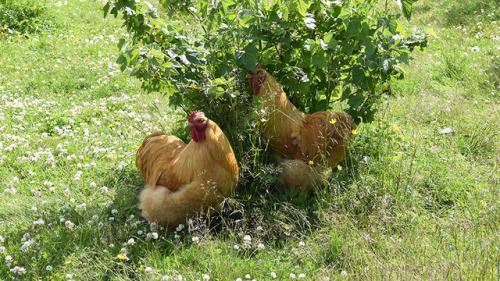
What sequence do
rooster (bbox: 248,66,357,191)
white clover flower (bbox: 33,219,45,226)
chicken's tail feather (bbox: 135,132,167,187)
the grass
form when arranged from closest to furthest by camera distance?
1. the grass
2. white clover flower (bbox: 33,219,45,226)
3. chicken's tail feather (bbox: 135,132,167,187)
4. rooster (bbox: 248,66,357,191)

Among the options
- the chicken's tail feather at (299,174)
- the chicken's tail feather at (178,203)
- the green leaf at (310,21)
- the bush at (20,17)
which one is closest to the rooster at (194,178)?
the chicken's tail feather at (178,203)

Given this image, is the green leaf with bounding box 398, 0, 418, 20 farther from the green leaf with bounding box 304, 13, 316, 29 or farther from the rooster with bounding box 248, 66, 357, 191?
the rooster with bounding box 248, 66, 357, 191

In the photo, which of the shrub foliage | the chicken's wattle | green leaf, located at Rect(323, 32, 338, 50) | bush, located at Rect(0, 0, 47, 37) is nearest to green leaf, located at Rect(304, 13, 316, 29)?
the shrub foliage

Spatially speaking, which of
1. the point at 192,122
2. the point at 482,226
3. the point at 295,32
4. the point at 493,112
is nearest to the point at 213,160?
the point at 192,122

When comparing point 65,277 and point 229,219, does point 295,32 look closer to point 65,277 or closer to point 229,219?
point 229,219

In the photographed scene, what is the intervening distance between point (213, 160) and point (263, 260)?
970 mm

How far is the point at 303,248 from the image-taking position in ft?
12.9

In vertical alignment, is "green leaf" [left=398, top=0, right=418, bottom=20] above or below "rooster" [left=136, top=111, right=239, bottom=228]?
above

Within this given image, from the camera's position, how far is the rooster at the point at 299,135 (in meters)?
4.59

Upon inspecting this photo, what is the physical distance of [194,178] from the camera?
4113 mm

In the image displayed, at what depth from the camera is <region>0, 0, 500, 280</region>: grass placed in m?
3.61

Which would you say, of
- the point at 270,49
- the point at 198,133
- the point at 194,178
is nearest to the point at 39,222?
the point at 194,178

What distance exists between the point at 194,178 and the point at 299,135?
122 cm

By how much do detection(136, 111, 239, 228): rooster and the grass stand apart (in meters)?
0.15
